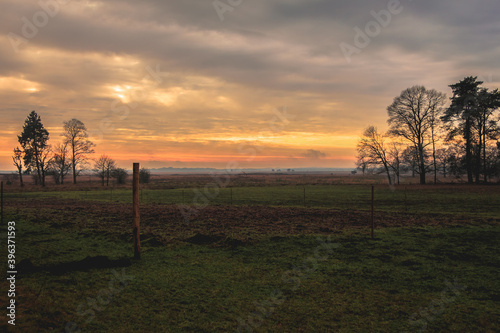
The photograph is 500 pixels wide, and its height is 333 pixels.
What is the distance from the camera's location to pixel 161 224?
1600cm

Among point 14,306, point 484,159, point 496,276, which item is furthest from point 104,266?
point 484,159

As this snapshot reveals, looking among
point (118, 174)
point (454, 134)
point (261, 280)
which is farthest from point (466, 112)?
point (118, 174)

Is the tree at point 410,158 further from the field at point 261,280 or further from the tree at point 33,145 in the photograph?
the tree at point 33,145

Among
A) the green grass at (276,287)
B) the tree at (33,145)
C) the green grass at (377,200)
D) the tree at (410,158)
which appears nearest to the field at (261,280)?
the green grass at (276,287)

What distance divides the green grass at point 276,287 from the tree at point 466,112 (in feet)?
131

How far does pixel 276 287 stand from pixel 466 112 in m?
48.6

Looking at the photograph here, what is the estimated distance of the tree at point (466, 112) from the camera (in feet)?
142

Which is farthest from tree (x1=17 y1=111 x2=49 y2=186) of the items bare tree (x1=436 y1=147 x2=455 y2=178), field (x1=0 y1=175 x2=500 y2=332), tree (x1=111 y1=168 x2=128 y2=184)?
bare tree (x1=436 y1=147 x2=455 y2=178)

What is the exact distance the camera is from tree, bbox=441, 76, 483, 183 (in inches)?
1700

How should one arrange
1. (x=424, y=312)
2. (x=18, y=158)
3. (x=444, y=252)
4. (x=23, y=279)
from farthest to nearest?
(x=18, y=158), (x=444, y=252), (x=23, y=279), (x=424, y=312)

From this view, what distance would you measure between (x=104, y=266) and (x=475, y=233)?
14.2 m

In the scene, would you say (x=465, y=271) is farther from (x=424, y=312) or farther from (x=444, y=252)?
(x=424, y=312)

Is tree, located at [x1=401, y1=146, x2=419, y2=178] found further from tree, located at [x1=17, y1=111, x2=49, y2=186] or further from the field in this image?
tree, located at [x1=17, y1=111, x2=49, y2=186]

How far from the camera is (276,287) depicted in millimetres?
7137
